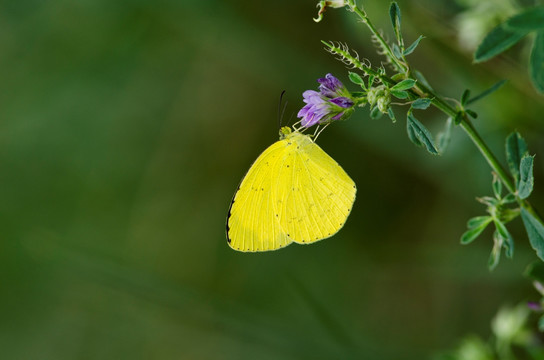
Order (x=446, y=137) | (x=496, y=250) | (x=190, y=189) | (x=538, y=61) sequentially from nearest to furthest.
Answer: (x=538, y=61)
(x=496, y=250)
(x=446, y=137)
(x=190, y=189)

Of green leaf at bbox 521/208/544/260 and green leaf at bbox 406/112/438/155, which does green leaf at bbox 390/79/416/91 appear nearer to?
green leaf at bbox 406/112/438/155

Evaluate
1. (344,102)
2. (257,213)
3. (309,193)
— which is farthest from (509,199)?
(257,213)

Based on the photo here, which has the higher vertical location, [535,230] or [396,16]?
[396,16]

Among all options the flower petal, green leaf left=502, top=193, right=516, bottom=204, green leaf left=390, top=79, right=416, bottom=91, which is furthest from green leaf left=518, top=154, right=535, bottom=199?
the flower petal

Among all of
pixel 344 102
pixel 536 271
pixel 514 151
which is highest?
pixel 344 102

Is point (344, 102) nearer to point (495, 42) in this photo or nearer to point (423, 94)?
point (423, 94)

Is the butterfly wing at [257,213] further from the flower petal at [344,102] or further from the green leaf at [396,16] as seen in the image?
the green leaf at [396,16]
